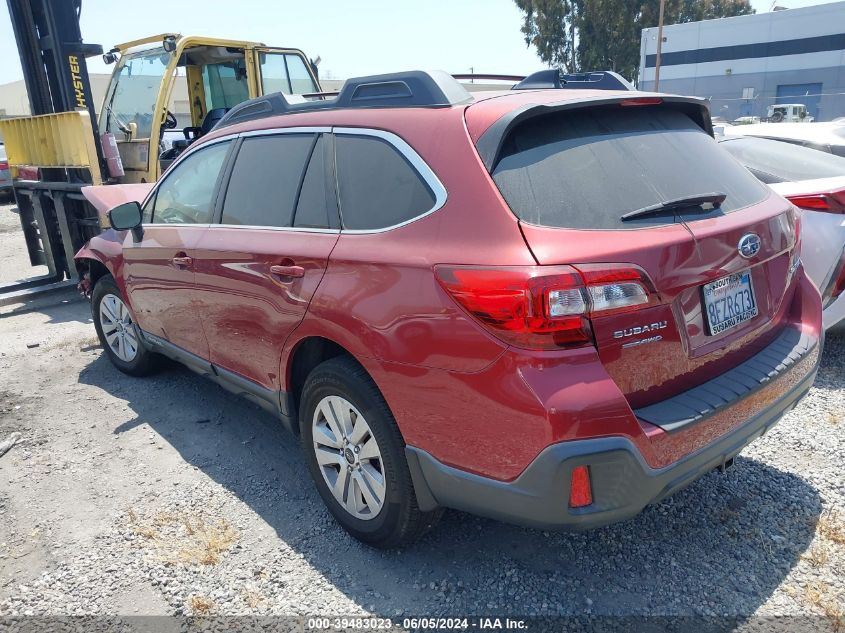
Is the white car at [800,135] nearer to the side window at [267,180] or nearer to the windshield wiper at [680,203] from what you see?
the windshield wiper at [680,203]

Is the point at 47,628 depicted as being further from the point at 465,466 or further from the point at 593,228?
the point at 593,228

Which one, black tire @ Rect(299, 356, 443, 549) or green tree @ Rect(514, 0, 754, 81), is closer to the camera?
black tire @ Rect(299, 356, 443, 549)

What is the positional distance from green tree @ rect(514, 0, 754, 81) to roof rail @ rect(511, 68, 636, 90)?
43766 millimetres

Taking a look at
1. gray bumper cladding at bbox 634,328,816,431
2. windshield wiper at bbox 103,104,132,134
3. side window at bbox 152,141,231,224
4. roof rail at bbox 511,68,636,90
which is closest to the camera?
gray bumper cladding at bbox 634,328,816,431

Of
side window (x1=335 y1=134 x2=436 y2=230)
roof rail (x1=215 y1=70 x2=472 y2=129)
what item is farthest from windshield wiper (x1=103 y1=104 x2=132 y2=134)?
side window (x1=335 y1=134 x2=436 y2=230)

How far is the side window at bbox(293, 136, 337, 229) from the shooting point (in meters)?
2.88

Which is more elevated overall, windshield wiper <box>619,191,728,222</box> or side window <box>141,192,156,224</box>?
windshield wiper <box>619,191,728,222</box>

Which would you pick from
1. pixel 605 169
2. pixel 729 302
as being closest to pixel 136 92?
pixel 605 169

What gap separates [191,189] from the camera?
3.96m

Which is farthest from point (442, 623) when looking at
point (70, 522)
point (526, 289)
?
point (70, 522)

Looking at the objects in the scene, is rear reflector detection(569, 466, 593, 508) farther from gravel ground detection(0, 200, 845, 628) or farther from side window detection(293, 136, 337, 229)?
side window detection(293, 136, 337, 229)

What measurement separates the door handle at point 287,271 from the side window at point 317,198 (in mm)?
207

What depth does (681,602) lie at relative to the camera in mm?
2520

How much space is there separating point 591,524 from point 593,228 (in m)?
0.99
